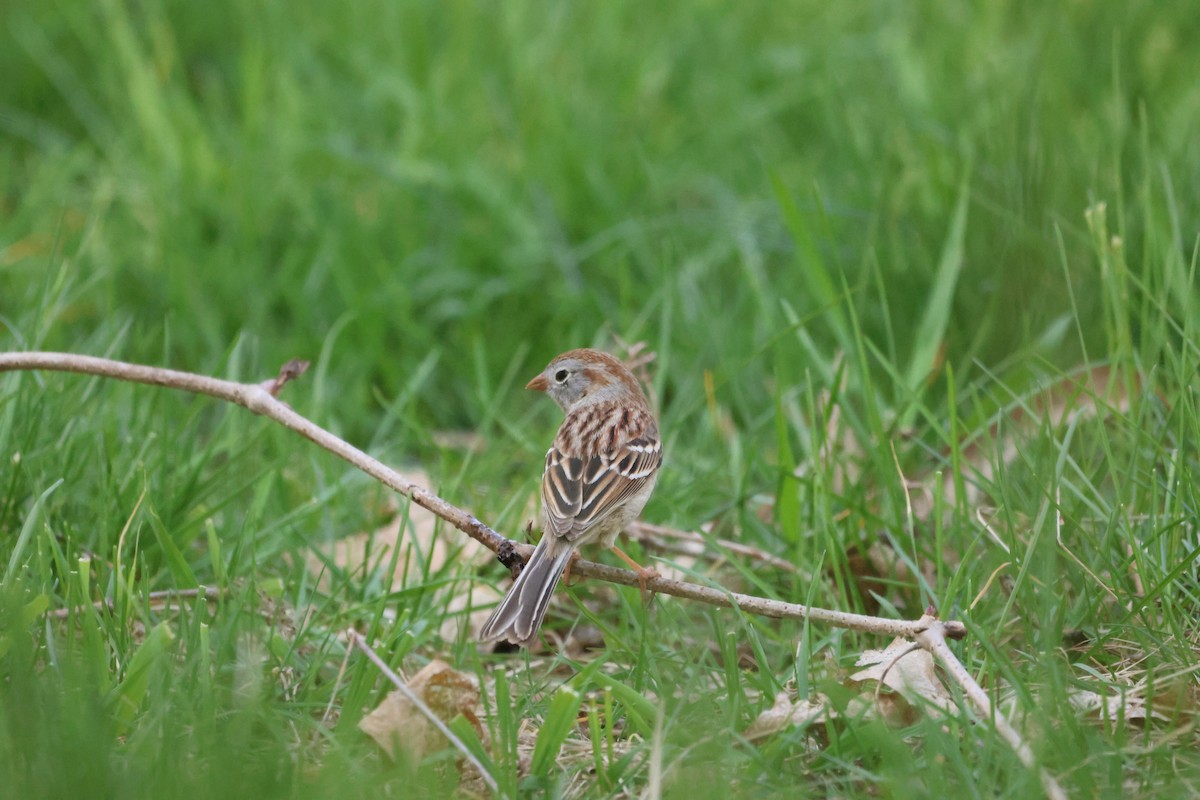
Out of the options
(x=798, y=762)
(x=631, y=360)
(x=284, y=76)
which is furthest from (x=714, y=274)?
(x=798, y=762)

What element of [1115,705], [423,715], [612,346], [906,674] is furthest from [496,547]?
[612,346]

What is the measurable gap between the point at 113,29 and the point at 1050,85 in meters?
5.12

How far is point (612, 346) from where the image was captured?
19.4ft

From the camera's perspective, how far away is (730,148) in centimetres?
711

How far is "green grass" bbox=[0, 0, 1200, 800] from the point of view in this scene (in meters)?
3.01

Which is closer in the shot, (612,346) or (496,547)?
(496,547)

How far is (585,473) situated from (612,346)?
1.94 meters

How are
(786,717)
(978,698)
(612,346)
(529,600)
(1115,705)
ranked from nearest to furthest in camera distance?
(978,698)
(786,717)
(1115,705)
(529,600)
(612,346)

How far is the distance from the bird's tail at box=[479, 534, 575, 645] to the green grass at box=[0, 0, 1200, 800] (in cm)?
14

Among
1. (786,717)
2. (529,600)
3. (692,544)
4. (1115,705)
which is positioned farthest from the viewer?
(692,544)

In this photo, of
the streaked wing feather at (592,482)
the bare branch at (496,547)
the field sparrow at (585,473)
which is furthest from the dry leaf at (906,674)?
the streaked wing feather at (592,482)

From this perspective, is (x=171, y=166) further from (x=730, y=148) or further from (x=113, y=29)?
(x=730, y=148)

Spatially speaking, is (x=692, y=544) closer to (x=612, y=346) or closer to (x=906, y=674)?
(x=906, y=674)

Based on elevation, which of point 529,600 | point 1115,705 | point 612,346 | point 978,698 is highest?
point 612,346
